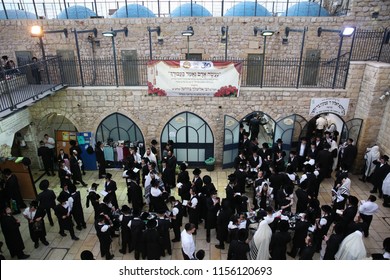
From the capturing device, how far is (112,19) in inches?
571

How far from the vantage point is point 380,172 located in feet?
32.2

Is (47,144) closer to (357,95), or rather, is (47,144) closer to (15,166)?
(15,166)

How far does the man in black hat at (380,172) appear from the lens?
31.6 feet

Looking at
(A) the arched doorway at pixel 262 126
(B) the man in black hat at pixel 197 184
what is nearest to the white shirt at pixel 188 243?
(B) the man in black hat at pixel 197 184

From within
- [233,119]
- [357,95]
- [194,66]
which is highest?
[194,66]

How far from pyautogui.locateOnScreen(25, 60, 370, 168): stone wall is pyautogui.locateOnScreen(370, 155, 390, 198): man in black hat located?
1.74m

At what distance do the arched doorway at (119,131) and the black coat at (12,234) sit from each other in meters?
5.33

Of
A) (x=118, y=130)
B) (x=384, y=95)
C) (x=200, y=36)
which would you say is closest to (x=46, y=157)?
(x=118, y=130)

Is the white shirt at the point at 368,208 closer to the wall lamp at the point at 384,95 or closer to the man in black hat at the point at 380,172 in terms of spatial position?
the man in black hat at the point at 380,172

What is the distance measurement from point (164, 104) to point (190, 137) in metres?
1.78

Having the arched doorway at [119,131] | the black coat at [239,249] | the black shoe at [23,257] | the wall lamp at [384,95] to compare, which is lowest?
the black shoe at [23,257]

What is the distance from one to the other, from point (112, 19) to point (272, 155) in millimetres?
10384

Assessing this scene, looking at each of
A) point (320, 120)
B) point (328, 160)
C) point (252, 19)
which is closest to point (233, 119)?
point (328, 160)

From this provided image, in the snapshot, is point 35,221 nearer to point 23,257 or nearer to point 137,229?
point 23,257
